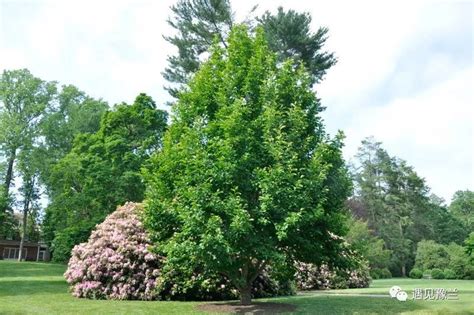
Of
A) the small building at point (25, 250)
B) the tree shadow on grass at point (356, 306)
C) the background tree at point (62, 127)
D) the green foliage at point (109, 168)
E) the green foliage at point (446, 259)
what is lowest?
the tree shadow on grass at point (356, 306)

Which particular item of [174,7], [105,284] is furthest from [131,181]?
[174,7]

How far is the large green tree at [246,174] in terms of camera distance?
1101 centimetres

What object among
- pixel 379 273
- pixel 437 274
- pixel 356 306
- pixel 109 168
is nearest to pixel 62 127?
pixel 109 168

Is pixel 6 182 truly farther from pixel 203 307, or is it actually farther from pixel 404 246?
pixel 404 246

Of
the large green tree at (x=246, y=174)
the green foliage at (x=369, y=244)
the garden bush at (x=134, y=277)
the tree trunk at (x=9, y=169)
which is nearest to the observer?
the large green tree at (x=246, y=174)

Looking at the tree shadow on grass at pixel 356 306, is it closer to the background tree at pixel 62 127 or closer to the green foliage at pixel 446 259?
the green foliage at pixel 446 259

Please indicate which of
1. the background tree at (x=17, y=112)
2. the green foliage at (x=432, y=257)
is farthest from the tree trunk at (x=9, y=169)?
the green foliage at (x=432, y=257)

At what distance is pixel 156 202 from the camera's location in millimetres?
12594

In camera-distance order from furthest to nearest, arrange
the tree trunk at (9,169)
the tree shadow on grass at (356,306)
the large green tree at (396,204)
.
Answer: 1. the large green tree at (396,204)
2. the tree trunk at (9,169)
3. the tree shadow on grass at (356,306)

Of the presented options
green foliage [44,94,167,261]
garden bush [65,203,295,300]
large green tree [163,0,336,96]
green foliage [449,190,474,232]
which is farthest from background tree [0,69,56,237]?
green foliage [449,190,474,232]

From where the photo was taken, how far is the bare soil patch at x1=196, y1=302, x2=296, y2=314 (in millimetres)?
12070

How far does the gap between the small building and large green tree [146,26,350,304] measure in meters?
55.3

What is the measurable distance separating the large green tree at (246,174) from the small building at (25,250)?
181 feet

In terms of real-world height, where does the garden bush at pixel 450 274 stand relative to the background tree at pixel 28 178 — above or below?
below
